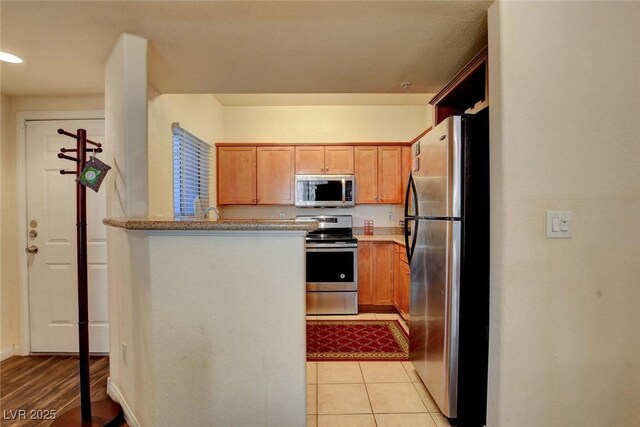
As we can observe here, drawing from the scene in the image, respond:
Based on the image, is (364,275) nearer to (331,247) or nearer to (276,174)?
(331,247)

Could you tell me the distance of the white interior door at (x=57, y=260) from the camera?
8.41ft

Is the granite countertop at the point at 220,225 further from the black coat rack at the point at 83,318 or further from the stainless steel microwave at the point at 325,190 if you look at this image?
the stainless steel microwave at the point at 325,190

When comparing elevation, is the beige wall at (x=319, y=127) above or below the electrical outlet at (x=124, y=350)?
above

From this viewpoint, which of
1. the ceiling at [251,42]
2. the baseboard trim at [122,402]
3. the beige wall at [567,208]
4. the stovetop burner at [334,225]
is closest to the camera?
the beige wall at [567,208]

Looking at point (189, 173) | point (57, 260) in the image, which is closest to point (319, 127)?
point (189, 173)

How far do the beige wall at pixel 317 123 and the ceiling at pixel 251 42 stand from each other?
75.4 inches

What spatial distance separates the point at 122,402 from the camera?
179 cm

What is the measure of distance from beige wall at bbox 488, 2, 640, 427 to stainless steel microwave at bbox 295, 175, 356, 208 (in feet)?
8.62

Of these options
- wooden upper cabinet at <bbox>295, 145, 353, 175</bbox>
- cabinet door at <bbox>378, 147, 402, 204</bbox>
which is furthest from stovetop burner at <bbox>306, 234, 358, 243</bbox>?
wooden upper cabinet at <bbox>295, 145, 353, 175</bbox>

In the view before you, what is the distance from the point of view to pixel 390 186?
4012 millimetres

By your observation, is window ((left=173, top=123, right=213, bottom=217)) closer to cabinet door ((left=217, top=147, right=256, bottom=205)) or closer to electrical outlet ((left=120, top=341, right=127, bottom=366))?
cabinet door ((left=217, top=147, right=256, bottom=205))

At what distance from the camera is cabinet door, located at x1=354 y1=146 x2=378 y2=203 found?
4.01 meters

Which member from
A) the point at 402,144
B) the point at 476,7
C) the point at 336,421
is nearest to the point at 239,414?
the point at 336,421

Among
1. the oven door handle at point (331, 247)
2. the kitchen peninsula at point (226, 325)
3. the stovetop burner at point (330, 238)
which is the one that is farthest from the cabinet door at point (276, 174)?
the kitchen peninsula at point (226, 325)
